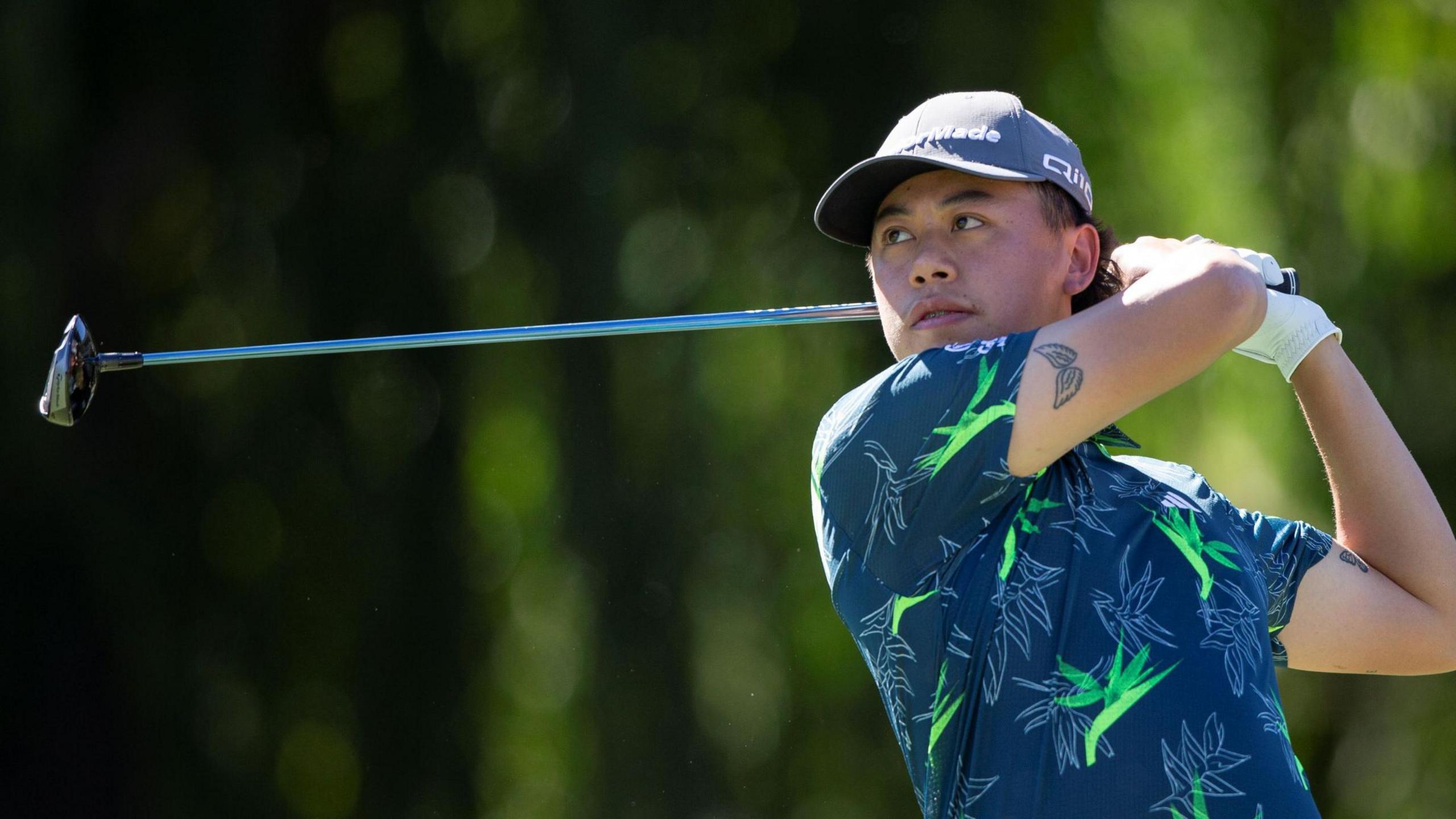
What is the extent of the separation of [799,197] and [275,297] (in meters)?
1.39

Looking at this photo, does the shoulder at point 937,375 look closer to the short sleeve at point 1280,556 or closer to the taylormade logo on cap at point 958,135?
the taylormade logo on cap at point 958,135

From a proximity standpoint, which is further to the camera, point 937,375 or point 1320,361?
point 1320,361

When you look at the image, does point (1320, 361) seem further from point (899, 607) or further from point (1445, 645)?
point (899, 607)

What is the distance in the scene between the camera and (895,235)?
1402mm

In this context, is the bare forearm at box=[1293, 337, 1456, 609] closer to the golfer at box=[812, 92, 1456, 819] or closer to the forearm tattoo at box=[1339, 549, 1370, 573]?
the forearm tattoo at box=[1339, 549, 1370, 573]

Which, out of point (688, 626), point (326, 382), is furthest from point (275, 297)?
point (688, 626)

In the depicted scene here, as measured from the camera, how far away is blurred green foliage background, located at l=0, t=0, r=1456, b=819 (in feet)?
10.8

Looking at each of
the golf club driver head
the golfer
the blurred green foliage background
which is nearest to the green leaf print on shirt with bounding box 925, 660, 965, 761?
the golfer

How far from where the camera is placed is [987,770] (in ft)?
3.66

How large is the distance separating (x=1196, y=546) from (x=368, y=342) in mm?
1236

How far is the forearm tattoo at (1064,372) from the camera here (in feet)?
3.61

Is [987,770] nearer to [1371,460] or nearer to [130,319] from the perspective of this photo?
[1371,460]

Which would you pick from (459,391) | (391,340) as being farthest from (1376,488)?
(459,391)

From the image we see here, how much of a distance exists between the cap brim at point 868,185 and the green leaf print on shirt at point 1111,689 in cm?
47
